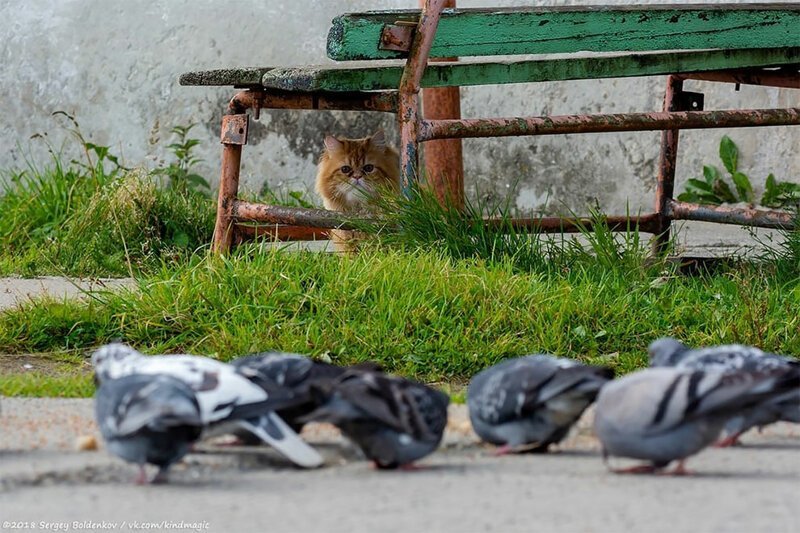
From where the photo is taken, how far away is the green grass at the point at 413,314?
4602 millimetres

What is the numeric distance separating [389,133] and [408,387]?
5263 mm

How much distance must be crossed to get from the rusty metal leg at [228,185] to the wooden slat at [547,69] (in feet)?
1.19

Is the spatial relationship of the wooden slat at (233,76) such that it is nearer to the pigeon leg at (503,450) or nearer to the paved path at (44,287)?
the paved path at (44,287)

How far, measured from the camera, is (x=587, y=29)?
5047 mm

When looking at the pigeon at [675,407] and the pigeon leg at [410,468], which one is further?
the pigeon leg at [410,468]

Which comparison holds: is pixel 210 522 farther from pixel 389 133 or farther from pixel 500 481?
pixel 389 133

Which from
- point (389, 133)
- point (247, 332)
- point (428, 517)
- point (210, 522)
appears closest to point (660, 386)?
point (428, 517)

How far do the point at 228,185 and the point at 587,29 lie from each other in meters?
1.64

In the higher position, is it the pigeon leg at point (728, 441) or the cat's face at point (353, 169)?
the cat's face at point (353, 169)

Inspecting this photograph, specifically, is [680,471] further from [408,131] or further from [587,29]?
[587,29]

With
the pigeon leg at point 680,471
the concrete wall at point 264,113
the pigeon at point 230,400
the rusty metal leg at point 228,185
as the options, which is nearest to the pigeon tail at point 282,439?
the pigeon at point 230,400

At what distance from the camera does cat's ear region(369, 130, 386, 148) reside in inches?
255

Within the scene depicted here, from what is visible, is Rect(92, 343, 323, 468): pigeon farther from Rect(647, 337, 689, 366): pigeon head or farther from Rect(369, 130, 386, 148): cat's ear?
Rect(369, 130, 386, 148): cat's ear

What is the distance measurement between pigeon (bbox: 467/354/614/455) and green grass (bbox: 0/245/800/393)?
135cm
